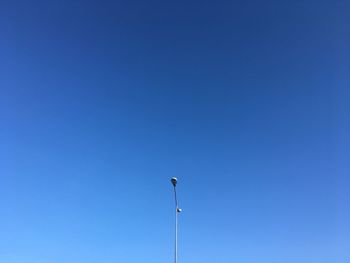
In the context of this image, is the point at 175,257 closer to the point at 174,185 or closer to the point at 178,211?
the point at 178,211

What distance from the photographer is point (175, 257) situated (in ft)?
51.0

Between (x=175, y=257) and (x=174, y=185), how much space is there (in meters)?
5.42

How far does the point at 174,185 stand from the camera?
1533 centimetres

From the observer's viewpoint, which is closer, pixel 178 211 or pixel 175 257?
pixel 175 257

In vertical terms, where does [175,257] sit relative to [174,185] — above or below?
below

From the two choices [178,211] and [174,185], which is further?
[178,211]

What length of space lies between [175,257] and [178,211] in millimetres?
3416

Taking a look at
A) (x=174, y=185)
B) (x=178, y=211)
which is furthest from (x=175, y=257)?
(x=174, y=185)

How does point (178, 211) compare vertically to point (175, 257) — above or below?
above

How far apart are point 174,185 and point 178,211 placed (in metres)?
3.76

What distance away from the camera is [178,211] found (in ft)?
58.3
